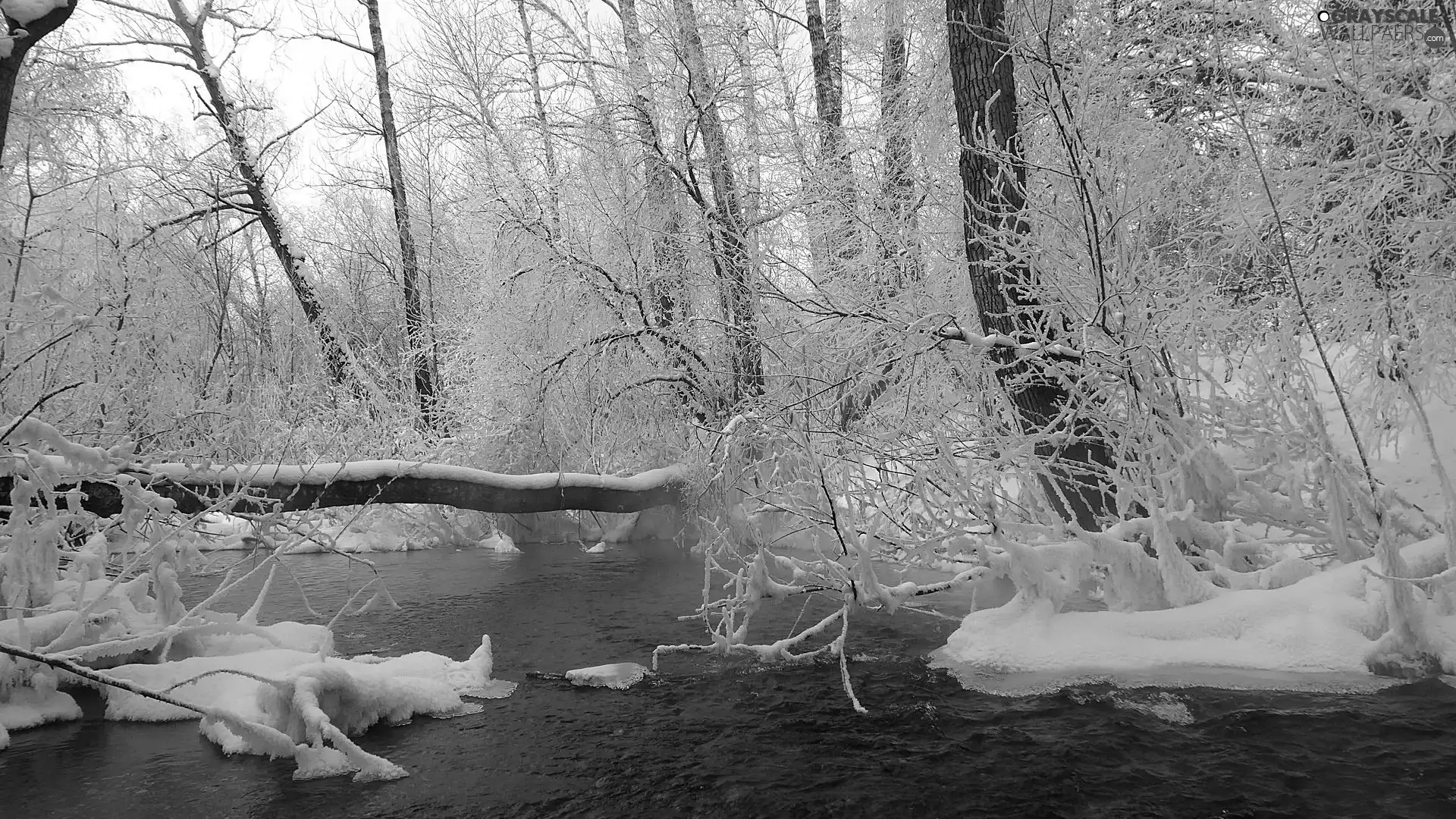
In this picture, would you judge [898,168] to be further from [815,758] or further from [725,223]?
[815,758]

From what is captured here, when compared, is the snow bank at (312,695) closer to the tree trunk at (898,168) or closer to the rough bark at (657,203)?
the tree trunk at (898,168)

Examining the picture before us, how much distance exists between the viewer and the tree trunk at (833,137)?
449 inches

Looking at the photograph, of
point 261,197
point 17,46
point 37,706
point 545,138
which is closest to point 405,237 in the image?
point 261,197

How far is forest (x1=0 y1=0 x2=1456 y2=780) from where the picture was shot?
18.9ft

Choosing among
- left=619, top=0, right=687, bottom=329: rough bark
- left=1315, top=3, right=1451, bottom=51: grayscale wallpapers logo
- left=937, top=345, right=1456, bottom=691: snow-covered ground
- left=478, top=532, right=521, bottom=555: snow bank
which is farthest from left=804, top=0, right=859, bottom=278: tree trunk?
left=478, top=532, right=521, bottom=555: snow bank

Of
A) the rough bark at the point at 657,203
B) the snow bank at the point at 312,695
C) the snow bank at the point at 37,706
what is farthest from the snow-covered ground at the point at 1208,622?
the rough bark at the point at 657,203

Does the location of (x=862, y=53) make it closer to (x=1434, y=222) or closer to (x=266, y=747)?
(x=1434, y=222)

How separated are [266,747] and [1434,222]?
27.2 feet

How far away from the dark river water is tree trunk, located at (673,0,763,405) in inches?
241

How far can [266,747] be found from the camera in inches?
193

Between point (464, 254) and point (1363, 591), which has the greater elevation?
point (464, 254)

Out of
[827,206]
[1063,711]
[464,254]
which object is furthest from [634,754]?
[464,254]

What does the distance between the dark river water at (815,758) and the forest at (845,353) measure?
28 centimetres

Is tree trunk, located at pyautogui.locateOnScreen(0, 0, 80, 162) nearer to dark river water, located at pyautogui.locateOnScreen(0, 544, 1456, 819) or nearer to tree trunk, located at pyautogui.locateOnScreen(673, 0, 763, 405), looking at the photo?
dark river water, located at pyautogui.locateOnScreen(0, 544, 1456, 819)
